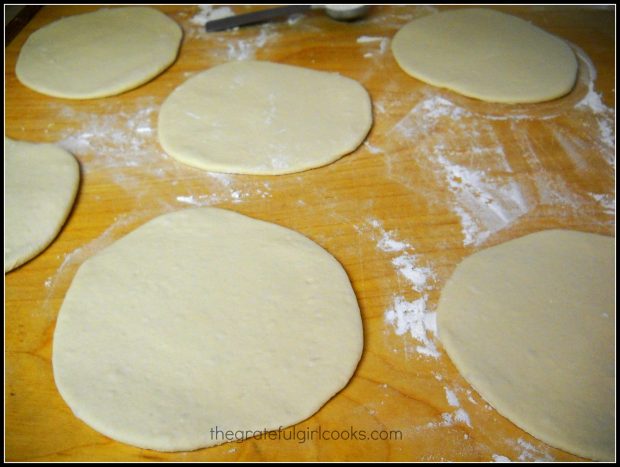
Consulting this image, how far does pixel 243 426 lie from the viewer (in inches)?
39.9

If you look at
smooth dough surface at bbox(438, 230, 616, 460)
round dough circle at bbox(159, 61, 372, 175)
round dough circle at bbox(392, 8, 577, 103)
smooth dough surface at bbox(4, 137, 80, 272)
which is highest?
round dough circle at bbox(392, 8, 577, 103)

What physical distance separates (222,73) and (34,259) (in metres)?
0.84

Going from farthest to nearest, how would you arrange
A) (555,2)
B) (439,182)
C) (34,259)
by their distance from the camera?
(555,2) → (439,182) → (34,259)

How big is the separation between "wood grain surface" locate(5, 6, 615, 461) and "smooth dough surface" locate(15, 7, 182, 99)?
5 centimetres

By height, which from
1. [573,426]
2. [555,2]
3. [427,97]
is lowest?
[573,426]

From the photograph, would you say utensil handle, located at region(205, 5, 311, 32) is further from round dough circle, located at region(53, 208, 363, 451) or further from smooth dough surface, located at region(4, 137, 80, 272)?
round dough circle, located at region(53, 208, 363, 451)

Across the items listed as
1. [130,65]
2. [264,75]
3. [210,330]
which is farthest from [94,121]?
[210,330]

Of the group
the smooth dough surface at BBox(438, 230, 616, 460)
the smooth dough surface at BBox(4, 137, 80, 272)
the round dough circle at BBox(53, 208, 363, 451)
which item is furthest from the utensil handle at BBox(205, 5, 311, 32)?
the smooth dough surface at BBox(438, 230, 616, 460)

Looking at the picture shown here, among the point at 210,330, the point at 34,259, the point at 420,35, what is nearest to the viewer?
the point at 210,330

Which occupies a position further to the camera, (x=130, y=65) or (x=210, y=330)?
(x=130, y=65)

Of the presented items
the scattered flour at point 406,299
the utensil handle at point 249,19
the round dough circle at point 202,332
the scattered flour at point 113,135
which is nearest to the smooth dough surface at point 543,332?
the scattered flour at point 406,299

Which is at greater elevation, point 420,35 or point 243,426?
point 420,35

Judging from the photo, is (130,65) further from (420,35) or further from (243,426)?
(243,426)

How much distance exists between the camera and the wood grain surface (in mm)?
1030
